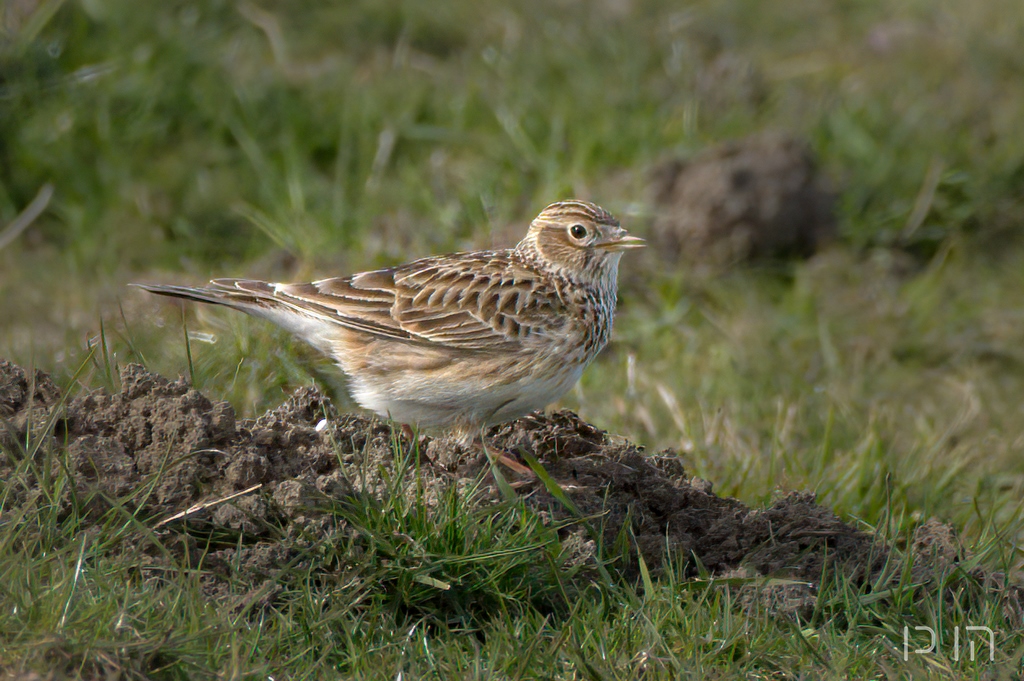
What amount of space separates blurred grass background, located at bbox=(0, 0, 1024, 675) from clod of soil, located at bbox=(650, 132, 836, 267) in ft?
0.60

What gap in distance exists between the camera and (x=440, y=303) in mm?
5039

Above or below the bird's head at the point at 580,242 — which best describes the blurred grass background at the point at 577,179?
below

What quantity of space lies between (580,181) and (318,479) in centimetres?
Result: 427

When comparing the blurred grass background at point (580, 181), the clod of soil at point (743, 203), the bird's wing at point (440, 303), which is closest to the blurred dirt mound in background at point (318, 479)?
the bird's wing at point (440, 303)

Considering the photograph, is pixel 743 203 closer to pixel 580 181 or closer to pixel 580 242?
pixel 580 181

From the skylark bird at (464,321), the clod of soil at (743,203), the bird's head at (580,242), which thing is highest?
the bird's head at (580,242)

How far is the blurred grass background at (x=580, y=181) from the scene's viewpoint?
21.0 feet

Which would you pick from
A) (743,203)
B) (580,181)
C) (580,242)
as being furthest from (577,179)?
(580,242)

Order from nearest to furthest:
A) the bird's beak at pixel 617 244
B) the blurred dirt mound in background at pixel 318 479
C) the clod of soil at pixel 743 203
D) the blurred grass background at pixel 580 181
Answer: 1. the blurred dirt mound in background at pixel 318 479
2. the bird's beak at pixel 617 244
3. the blurred grass background at pixel 580 181
4. the clod of soil at pixel 743 203

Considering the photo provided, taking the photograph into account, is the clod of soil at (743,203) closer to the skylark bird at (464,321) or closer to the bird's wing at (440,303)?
the skylark bird at (464,321)

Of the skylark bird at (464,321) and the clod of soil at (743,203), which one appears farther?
the clod of soil at (743,203)

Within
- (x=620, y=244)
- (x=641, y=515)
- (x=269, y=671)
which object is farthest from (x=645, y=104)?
(x=269, y=671)

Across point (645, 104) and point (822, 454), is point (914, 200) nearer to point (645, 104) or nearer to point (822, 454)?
point (645, 104)

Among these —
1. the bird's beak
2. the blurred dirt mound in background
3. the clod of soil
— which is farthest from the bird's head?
the clod of soil
